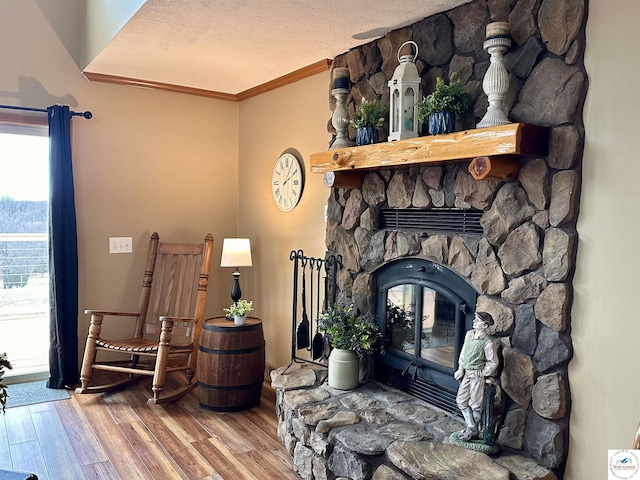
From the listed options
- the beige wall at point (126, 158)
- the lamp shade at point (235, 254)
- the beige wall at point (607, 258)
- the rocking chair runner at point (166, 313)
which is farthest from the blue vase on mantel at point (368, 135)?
the beige wall at point (126, 158)

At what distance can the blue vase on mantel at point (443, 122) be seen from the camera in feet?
7.46

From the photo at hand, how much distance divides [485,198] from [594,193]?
461mm

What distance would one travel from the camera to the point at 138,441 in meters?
2.99

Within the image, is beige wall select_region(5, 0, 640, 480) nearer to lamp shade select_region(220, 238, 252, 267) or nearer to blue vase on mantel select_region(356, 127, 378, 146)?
lamp shade select_region(220, 238, 252, 267)

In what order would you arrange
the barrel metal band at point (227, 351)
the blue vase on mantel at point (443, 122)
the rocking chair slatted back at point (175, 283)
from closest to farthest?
the blue vase on mantel at point (443, 122) < the barrel metal band at point (227, 351) < the rocking chair slatted back at point (175, 283)

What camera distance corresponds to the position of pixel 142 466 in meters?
2.71

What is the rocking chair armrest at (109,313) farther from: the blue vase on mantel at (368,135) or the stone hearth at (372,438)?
the blue vase on mantel at (368,135)

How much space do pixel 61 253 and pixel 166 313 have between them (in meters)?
0.86

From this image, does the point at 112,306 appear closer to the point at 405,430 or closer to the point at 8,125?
the point at 8,125

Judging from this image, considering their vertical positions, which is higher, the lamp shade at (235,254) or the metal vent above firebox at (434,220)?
the metal vent above firebox at (434,220)

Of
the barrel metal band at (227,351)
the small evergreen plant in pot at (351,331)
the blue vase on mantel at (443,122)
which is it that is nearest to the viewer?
the blue vase on mantel at (443,122)

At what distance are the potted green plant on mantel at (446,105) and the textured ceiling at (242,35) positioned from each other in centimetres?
39

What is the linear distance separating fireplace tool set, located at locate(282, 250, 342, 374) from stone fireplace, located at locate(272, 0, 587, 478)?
259 mm

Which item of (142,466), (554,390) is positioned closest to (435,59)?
(554,390)
